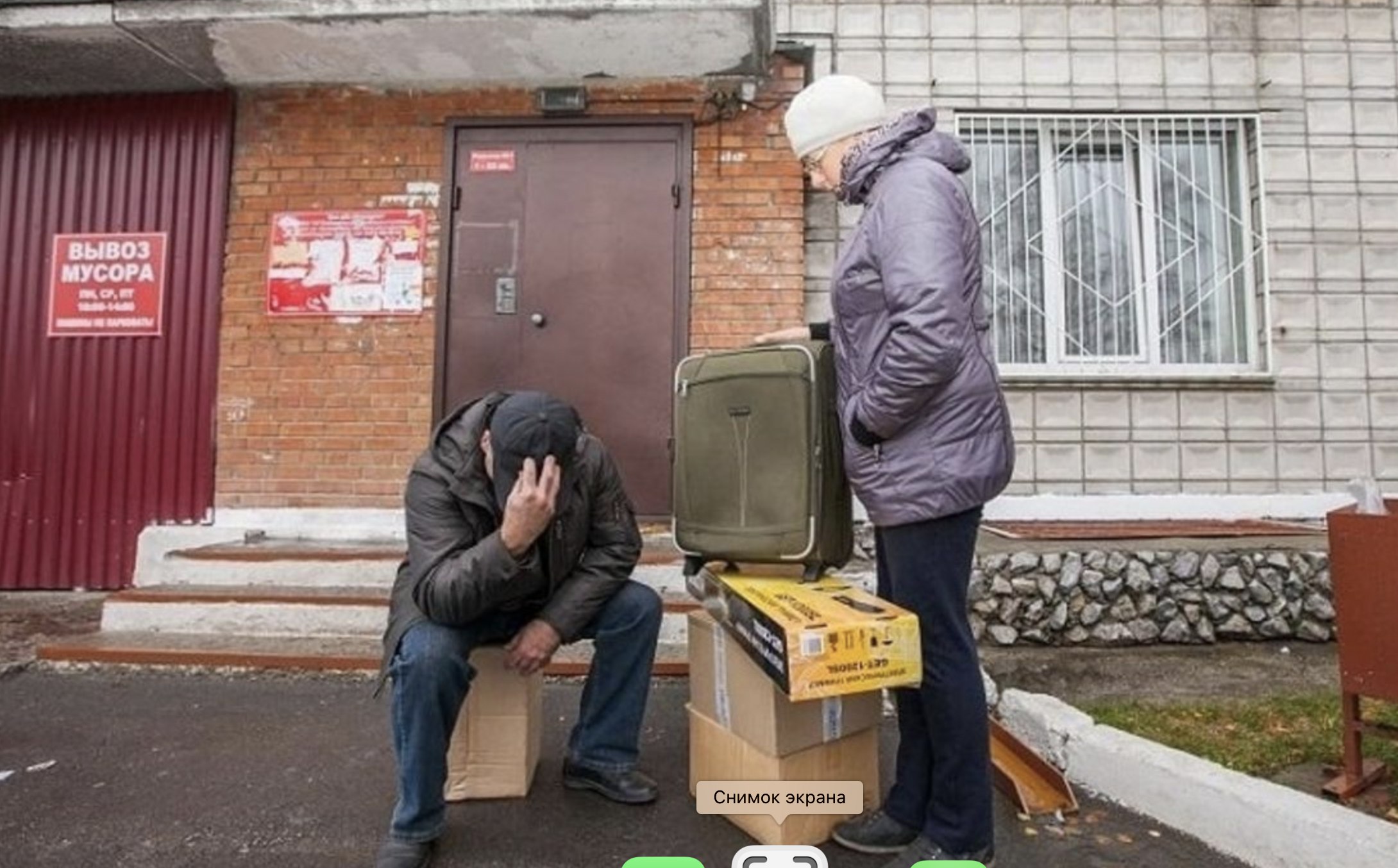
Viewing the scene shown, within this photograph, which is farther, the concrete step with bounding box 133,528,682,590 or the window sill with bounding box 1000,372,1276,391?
the window sill with bounding box 1000,372,1276,391

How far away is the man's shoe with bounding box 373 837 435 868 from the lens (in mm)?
2092

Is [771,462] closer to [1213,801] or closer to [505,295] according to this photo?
[1213,801]

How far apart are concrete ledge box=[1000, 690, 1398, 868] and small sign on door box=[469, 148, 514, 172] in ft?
13.3

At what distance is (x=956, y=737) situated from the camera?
1966 mm

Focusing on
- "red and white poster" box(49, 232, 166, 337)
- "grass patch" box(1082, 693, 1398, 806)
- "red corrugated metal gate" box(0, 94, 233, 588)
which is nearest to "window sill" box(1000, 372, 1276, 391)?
"grass patch" box(1082, 693, 1398, 806)

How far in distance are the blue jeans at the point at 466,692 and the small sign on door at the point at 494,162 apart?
3.40 metres

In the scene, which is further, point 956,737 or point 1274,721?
point 1274,721

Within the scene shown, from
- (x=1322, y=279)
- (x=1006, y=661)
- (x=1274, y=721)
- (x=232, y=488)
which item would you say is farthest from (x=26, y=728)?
(x=1322, y=279)

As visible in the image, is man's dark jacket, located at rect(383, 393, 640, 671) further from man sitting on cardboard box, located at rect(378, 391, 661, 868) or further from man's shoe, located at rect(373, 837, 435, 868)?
man's shoe, located at rect(373, 837, 435, 868)

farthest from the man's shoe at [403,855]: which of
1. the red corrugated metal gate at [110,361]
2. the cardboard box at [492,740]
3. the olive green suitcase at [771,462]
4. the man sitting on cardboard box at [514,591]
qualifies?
the red corrugated metal gate at [110,361]

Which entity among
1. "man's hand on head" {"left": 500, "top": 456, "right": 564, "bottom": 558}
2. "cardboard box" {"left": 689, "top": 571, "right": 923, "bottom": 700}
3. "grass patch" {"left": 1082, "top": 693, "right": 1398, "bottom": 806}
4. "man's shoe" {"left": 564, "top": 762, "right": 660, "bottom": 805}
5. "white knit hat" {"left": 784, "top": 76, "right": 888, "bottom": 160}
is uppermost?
"white knit hat" {"left": 784, "top": 76, "right": 888, "bottom": 160}

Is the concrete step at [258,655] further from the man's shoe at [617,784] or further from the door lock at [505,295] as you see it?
the door lock at [505,295]

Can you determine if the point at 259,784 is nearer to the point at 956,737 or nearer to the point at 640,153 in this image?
the point at 956,737

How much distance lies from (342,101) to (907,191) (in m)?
4.37
